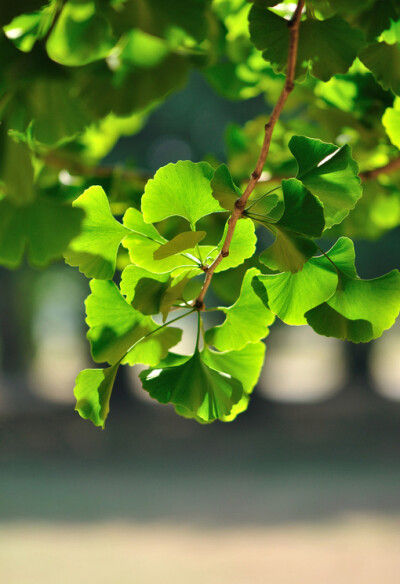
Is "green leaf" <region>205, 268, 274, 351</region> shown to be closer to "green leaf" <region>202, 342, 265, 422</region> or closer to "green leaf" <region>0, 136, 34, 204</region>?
"green leaf" <region>202, 342, 265, 422</region>

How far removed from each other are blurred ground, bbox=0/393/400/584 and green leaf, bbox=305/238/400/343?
3.06m

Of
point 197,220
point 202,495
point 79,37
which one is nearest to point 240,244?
point 197,220

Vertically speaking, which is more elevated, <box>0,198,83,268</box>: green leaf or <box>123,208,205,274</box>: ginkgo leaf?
<box>123,208,205,274</box>: ginkgo leaf

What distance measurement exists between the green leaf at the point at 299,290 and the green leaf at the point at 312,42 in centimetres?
12

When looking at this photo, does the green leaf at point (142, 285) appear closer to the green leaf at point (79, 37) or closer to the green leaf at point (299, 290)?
the green leaf at point (299, 290)

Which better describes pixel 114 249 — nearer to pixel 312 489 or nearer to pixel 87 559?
pixel 87 559

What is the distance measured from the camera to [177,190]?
32 cm

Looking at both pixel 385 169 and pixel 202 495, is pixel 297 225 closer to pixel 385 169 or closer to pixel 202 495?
pixel 385 169

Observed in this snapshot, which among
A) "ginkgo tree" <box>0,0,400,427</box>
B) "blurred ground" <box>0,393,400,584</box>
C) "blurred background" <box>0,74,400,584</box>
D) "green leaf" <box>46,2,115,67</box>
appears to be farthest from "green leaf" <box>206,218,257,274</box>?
"blurred ground" <box>0,393,400,584</box>

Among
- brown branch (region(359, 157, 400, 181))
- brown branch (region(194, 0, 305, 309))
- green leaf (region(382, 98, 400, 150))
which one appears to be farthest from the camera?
brown branch (region(359, 157, 400, 181))

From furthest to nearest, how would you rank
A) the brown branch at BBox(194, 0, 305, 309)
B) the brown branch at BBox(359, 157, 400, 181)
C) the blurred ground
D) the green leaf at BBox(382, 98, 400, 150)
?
the blurred ground
the brown branch at BBox(359, 157, 400, 181)
the green leaf at BBox(382, 98, 400, 150)
the brown branch at BBox(194, 0, 305, 309)

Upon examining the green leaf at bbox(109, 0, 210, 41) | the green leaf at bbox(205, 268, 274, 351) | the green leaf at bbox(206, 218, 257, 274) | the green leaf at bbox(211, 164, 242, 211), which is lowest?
the green leaf at bbox(205, 268, 274, 351)

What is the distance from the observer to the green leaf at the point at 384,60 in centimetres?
38

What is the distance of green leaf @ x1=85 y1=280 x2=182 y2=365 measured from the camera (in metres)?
Answer: 0.36
